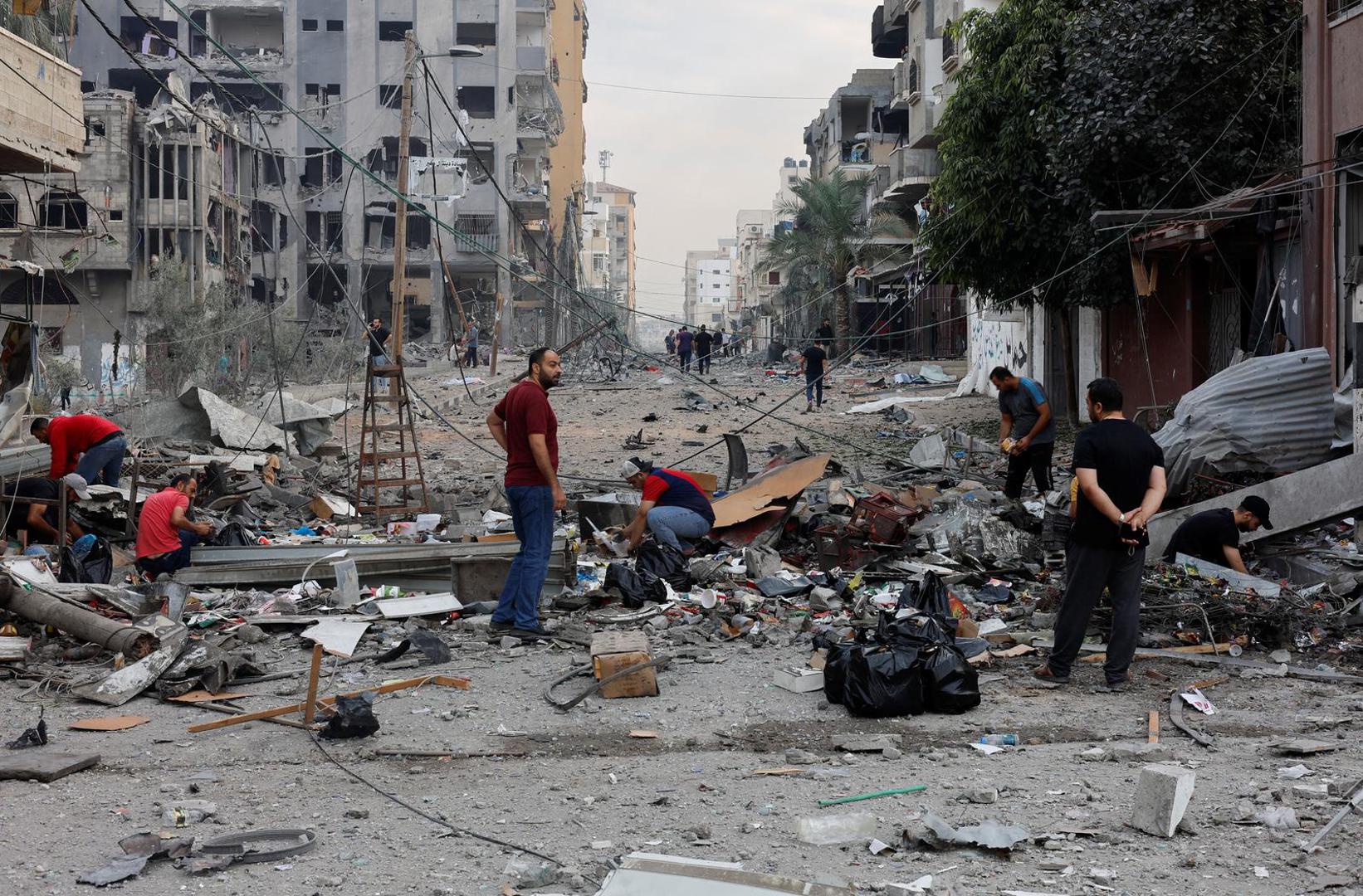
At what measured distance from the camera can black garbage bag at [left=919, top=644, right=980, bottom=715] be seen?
6004mm

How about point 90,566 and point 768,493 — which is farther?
point 768,493

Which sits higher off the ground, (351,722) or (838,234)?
(838,234)

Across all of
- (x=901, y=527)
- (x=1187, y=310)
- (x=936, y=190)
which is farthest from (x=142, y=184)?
(x=901, y=527)

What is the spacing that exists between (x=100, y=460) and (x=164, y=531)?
283 centimetres

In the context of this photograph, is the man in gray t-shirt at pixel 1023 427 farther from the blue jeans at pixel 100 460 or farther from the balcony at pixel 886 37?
the balcony at pixel 886 37

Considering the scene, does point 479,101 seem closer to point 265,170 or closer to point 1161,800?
point 265,170

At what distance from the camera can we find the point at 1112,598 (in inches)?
253

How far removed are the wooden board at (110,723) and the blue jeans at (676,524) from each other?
14.1ft

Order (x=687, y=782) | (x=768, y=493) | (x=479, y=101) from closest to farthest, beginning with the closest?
(x=687, y=782) → (x=768, y=493) → (x=479, y=101)

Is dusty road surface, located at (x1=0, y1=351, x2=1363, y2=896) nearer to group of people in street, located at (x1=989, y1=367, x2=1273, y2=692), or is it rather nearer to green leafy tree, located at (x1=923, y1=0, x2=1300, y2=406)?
group of people in street, located at (x1=989, y1=367, x2=1273, y2=692)

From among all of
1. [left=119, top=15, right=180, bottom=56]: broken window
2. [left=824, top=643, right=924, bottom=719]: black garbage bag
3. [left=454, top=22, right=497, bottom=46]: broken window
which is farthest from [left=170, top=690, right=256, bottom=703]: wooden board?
[left=454, top=22, right=497, bottom=46]: broken window

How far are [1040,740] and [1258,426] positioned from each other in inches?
252

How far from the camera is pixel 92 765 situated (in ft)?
17.6

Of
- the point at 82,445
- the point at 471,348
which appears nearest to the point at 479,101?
the point at 471,348
